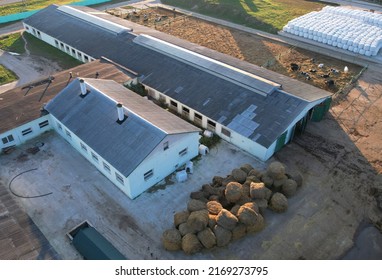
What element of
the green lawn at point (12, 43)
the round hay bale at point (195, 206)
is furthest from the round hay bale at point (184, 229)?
the green lawn at point (12, 43)

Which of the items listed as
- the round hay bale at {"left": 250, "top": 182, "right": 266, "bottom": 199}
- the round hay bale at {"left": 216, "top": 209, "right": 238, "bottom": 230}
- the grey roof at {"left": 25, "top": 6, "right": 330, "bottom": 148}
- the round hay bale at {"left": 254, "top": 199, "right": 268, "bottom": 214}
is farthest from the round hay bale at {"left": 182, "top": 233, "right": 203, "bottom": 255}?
the grey roof at {"left": 25, "top": 6, "right": 330, "bottom": 148}

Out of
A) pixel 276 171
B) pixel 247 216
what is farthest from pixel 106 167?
pixel 276 171

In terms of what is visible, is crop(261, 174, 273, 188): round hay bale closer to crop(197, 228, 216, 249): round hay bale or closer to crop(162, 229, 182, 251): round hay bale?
crop(197, 228, 216, 249): round hay bale

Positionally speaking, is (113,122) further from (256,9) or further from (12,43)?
(256,9)

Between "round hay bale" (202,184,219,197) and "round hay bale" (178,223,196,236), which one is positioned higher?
"round hay bale" (178,223,196,236)

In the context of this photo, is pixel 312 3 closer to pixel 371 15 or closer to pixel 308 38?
pixel 371 15

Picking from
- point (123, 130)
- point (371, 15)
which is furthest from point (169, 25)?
point (123, 130)

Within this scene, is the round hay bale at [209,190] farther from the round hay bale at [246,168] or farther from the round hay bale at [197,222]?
the round hay bale at [197,222]
